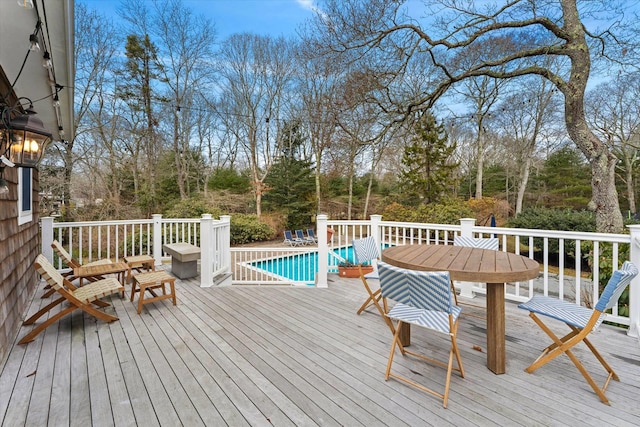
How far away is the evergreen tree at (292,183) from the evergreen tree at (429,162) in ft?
16.0

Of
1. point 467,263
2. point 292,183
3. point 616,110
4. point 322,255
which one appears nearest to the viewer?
point 467,263

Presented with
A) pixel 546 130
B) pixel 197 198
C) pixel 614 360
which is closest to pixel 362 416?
pixel 614 360

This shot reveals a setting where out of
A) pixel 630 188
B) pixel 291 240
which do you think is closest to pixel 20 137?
pixel 291 240

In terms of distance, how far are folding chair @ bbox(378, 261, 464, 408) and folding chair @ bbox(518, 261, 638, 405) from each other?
628mm

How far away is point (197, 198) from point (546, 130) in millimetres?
17386

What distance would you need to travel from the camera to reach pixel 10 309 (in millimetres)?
2777

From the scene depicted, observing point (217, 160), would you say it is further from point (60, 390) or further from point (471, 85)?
point (60, 390)

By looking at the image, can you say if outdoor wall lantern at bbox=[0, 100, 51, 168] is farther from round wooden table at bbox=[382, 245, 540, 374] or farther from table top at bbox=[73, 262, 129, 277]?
round wooden table at bbox=[382, 245, 540, 374]

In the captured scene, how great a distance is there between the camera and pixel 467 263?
2.32 m

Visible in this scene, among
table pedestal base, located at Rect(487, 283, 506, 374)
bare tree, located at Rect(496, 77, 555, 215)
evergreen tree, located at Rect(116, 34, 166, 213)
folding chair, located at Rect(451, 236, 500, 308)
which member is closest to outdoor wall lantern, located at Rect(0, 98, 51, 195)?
table pedestal base, located at Rect(487, 283, 506, 374)

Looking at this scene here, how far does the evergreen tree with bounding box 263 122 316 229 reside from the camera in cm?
1470

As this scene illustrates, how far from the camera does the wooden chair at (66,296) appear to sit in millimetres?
2674

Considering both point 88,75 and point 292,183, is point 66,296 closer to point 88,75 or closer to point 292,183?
point 88,75

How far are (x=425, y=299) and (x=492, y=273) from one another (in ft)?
1.77
